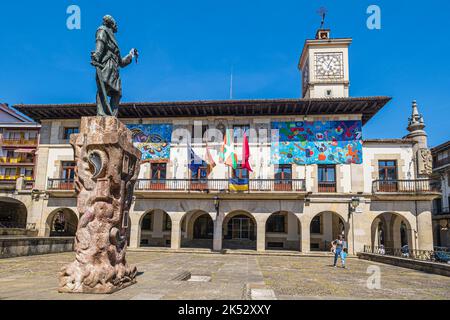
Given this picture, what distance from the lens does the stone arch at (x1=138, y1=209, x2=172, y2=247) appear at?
24438mm

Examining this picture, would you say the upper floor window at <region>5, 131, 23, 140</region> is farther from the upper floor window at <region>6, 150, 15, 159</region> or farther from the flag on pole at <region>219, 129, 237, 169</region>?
the flag on pole at <region>219, 129, 237, 169</region>

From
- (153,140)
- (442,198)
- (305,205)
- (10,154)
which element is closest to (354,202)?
(305,205)

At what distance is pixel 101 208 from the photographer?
7152 millimetres

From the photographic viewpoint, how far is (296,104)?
70.7ft

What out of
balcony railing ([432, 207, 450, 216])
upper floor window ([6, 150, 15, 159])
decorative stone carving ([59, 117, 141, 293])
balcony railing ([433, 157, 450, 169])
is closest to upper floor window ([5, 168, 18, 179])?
upper floor window ([6, 150, 15, 159])

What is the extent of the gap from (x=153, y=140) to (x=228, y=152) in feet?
17.8

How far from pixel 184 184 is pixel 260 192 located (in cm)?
492

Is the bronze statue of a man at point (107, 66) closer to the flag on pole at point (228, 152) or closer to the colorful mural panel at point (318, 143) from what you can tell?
the flag on pole at point (228, 152)

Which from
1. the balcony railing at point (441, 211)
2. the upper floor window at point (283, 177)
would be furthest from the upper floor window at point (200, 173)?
the balcony railing at point (441, 211)

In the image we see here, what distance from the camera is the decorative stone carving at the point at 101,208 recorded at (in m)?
6.68

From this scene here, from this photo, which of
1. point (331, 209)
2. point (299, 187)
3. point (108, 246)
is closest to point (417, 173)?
point (331, 209)

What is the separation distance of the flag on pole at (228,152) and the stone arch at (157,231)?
6.36 metres

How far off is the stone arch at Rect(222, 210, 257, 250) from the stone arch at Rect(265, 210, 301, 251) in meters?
1.16
